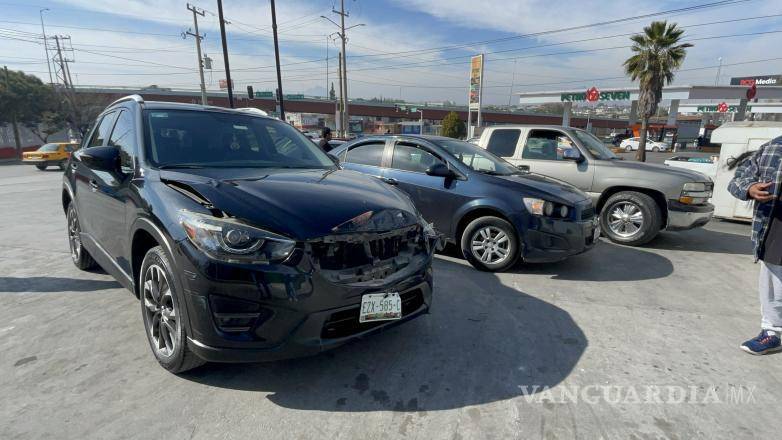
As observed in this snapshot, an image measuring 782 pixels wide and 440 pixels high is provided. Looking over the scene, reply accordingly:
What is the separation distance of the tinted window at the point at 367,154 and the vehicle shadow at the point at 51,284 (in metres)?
3.30

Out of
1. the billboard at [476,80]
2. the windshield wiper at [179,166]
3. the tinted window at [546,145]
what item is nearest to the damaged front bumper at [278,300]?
the windshield wiper at [179,166]

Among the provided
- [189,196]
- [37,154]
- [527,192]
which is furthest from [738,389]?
[37,154]

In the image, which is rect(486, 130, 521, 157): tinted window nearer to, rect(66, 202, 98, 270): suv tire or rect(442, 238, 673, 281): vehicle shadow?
rect(442, 238, 673, 281): vehicle shadow

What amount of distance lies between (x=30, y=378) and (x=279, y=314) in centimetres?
179

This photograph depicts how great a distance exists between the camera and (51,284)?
13.4 feet

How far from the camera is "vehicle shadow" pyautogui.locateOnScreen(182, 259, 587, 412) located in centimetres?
241


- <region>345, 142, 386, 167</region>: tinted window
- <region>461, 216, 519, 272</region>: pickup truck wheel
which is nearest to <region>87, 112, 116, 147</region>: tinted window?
<region>345, 142, 386, 167</region>: tinted window

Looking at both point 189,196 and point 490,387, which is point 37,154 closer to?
point 189,196

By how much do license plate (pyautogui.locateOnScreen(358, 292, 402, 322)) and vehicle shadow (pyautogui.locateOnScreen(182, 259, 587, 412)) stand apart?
0.45 m

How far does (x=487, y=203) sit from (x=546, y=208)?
63 centimetres

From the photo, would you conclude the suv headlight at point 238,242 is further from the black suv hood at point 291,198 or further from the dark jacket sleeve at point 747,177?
the dark jacket sleeve at point 747,177

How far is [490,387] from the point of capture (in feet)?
8.27

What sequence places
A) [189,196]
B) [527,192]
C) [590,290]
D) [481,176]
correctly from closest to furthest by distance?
1. [189,196]
2. [590,290]
3. [527,192]
4. [481,176]

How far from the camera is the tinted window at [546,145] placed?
6602mm
